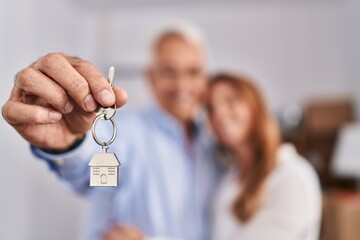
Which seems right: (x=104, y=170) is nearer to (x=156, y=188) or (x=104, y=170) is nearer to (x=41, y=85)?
(x=41, y=85)

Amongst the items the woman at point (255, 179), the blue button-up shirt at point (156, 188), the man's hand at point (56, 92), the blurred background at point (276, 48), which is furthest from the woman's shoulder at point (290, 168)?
the blurred background at point (276, 48)

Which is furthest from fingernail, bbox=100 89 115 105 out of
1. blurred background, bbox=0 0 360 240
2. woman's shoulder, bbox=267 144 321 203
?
blurred background, bbox=0 0 360 240

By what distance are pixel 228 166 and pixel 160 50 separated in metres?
0.24

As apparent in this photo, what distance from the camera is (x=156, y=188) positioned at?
746mm

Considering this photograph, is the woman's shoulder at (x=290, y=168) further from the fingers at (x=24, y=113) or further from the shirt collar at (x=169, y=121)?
the fingers at (x=24, y=113)

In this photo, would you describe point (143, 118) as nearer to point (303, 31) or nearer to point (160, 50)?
point (160, 50)

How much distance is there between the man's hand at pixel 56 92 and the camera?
290 millimetres

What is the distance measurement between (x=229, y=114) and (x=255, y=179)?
0.39 ft

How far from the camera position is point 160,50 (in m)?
0.90

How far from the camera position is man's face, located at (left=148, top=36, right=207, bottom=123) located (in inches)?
34.5

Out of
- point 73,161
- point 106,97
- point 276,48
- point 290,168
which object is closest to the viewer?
point 106,97

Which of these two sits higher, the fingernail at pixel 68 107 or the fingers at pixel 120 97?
the fingers at pixel 120 97

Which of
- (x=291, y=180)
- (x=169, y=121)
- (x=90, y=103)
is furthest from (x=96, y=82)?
(x=169, y=121)

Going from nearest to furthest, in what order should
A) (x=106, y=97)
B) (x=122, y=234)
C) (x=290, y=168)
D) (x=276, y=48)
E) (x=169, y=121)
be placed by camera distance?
1. (x=106, y=97)
2. (x=122, y=234)
3. (x=290, y=168)
4. (x=169, y=121)
5. (x=276, y=48)
